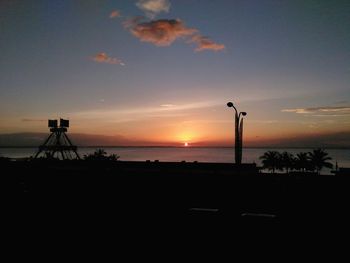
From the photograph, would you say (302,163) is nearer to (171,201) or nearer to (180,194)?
(180,194)

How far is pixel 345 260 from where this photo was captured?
9.37m

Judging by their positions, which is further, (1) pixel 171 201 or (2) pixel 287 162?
(2) pixel 287 162

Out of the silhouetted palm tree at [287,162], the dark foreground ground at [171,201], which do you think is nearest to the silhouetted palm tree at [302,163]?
the silhouetted palm tree at [287,162]

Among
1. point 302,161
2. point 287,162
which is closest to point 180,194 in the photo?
point 302,161

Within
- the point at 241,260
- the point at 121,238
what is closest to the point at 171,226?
the point at 121,238

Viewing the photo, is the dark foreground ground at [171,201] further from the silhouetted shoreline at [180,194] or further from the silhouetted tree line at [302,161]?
the silhouetted tree line at [302,161]

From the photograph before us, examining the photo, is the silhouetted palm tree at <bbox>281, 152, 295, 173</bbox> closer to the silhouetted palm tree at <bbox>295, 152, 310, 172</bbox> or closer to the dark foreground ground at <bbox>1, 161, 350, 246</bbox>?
the silhouetted palm tree at <bbox>295, 152, 310, 172</bbox>

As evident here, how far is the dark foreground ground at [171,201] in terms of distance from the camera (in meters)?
12.2

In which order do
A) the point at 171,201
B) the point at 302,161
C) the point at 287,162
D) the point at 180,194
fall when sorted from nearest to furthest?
the point at 171,201 → the point at 180,194 → the point at 302,161 → the point at 287,162

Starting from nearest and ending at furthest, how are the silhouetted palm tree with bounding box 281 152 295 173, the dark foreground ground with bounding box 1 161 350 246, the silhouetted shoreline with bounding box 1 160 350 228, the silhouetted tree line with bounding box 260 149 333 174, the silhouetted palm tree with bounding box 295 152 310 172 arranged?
the dark foreground ground with bounding box 1 161 350 246 → the silhouetted shoreline with bounding box 1 160 350 228 → the silhouetted tree line with bounding box 260 149 333 174 → the silhouetted palm tree with bounding box 295 152 310 172 → the silhouetted palm tree with bounding box 281 152 295 173

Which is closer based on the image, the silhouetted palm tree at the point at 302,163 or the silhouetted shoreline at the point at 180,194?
the silhouetted shoreline at the point at 180,194

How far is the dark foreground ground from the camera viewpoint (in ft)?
40.1

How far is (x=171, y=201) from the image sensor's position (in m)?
16.5

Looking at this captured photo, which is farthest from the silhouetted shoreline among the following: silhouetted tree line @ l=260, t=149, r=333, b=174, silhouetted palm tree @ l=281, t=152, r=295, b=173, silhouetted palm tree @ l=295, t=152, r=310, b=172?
silhouetted palm tree @ l=281, t=152, r=295, b=173
